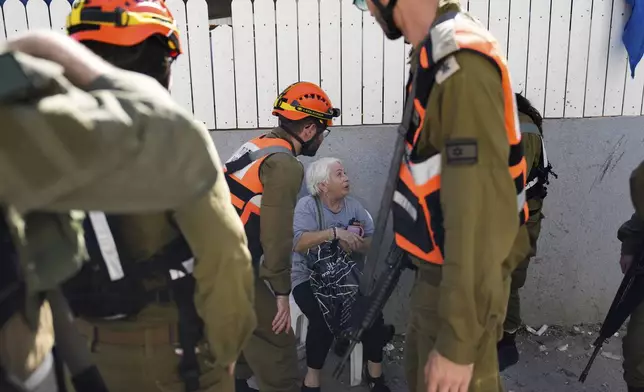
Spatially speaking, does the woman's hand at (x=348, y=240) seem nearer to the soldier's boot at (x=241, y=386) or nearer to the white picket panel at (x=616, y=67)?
the soldier's boot at (x=241, y=386)

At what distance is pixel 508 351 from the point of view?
3842 millimetres

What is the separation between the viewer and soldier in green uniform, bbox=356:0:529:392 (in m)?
1.47

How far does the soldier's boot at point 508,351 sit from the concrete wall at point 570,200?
471 mm

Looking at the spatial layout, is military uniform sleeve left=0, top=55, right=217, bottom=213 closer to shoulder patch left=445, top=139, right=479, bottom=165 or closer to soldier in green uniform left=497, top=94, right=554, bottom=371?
shoulder patch left=445, top=139, right=479, bottom=165

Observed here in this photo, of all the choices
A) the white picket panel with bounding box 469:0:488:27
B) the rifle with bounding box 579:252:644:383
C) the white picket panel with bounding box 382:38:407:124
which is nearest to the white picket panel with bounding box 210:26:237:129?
the white picket panel with bounding box 382:38:407:124

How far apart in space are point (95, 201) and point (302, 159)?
3.03m

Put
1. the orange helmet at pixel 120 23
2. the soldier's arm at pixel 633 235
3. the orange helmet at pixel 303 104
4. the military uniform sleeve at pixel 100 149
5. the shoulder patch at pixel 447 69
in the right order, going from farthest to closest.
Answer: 1. the orange helmet at pixel 303 104
2. the soldier's arm at pixel 633 235
3. the orange helmet at pixel 120 23
4. the shoulder patch at pixel 447 69
5. the military uniform sleeve at pixel 100 149

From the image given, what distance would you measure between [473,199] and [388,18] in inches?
27.8

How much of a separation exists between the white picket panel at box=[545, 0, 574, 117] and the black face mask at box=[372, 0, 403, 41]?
242 centimetres

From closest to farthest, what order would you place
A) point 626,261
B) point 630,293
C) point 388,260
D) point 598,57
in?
point 388,260 < point 630,293 < point 626,261 < point 598,57

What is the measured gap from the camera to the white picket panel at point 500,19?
12.4 feet

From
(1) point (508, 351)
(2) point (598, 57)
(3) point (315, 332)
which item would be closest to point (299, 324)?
(3) point (315, 332)

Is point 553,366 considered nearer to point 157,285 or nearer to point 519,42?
point 519,42

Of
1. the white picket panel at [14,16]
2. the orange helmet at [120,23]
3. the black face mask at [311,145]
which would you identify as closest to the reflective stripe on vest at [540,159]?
the black face mask at [311,145]
